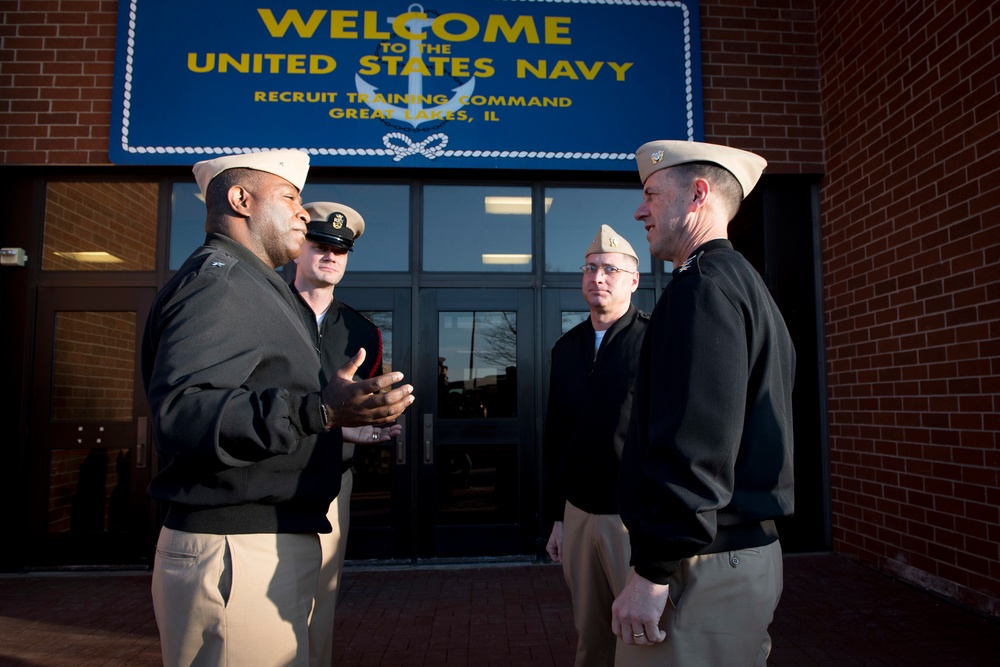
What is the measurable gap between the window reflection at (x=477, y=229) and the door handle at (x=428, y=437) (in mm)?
1251

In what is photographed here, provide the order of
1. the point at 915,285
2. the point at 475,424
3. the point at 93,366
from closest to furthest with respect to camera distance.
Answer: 1. the point at 915,285
2. the point at 93,366
3. the point at 475,424

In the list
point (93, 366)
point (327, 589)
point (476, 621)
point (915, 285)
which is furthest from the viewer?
point (93, 366)

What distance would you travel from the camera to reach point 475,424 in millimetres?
5551

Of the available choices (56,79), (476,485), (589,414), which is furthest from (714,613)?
(56,79)

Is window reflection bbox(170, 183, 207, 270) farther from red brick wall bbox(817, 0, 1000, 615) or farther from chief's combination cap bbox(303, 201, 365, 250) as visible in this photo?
red brick wall bbox(817, 0, 1000, 615)

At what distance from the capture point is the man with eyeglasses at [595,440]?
2742 mm

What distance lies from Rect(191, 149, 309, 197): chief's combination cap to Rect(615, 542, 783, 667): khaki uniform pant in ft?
5.05

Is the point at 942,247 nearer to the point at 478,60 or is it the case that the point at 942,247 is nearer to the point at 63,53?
the point at 478,60

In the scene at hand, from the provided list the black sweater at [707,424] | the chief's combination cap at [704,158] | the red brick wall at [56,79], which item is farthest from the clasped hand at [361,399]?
the red brick wall at [56,79]

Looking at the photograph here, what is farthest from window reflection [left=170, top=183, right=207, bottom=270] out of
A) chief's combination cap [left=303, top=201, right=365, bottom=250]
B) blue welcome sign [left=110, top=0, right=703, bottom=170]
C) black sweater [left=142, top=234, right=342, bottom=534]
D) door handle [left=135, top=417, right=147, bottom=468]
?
black sweater [left=142, top=234, right=342, bottom=534]

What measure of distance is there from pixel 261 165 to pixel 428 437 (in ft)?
12.3

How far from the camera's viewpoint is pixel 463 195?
5.75 metres

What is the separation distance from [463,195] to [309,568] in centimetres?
433

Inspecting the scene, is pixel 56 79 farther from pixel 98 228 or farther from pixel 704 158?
pixel 704 158
